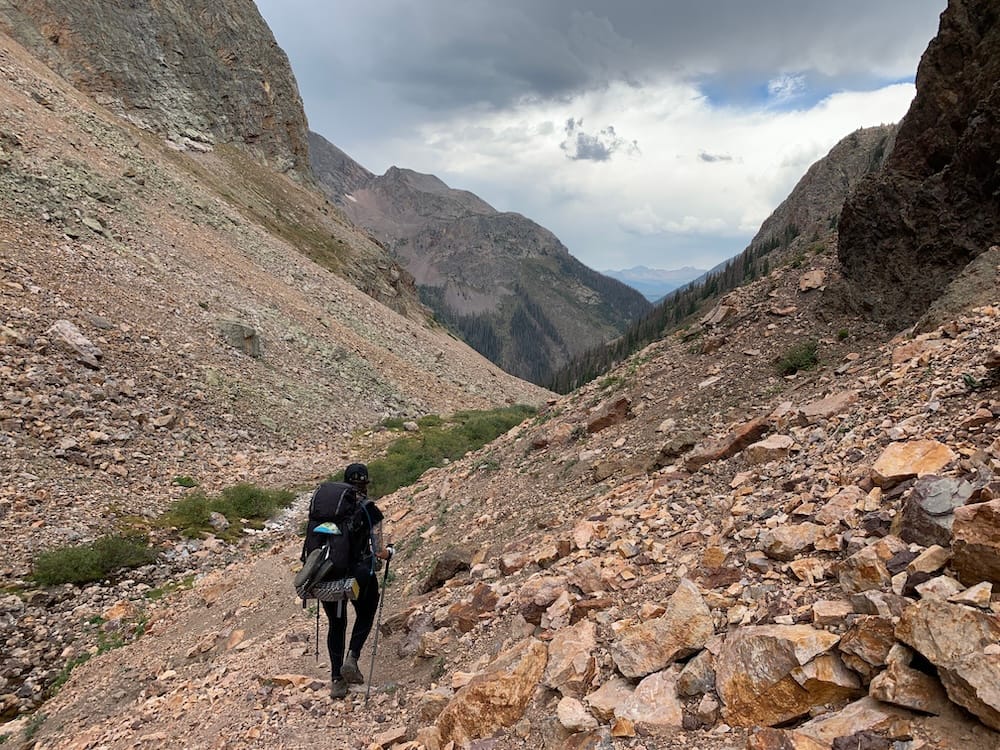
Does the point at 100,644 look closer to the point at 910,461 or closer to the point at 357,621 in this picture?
the point at 357,621

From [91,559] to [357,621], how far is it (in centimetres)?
880

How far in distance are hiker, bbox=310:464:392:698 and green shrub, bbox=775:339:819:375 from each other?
759 cm

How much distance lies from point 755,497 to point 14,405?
1878cm

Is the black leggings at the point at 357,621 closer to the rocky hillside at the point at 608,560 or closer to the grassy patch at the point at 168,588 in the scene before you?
the rocky hillside at the point at 608,560

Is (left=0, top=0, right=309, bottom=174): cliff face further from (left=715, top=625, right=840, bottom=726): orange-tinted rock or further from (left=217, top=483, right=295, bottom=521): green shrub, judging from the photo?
(left=715, top=625, right=840, bottom=726): orange-tinted rock

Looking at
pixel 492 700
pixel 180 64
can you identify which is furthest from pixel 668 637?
pixel 180 64

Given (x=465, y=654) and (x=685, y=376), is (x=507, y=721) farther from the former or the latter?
(x=685, y=376)

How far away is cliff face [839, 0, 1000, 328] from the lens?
29.5 ft

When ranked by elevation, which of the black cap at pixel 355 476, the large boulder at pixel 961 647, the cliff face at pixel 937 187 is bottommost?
the black cap at pixel 355 476

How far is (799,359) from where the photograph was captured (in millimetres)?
9953

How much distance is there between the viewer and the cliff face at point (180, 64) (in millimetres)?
46188

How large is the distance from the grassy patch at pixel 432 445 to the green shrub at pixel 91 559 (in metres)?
6.32

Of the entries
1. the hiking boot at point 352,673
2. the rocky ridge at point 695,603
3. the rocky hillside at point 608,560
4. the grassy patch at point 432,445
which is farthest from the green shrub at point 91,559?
the hiking boot at point 352,673

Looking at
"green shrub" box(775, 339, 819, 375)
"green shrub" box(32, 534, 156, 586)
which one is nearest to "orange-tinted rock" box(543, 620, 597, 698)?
"green shrub" box(775, 339, 819, 375)
